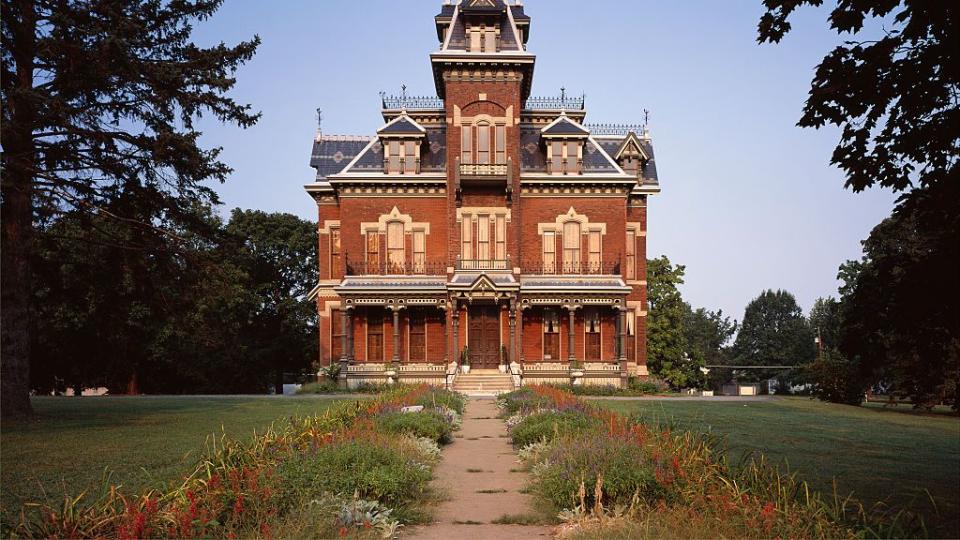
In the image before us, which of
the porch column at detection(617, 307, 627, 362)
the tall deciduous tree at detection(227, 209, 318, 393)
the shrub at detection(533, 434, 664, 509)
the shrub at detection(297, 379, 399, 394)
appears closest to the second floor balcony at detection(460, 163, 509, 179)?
the porch column at detection(617, 307, 627, 362)

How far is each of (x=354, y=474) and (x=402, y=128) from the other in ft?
117

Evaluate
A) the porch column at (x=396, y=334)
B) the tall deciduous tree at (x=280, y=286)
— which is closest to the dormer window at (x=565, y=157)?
the porch column at (x=396, y=334)

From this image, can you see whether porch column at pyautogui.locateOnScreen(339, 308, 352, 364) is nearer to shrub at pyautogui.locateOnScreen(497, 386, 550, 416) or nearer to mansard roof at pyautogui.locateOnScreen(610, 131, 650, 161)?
shrub at pyautogui.locateOnScreen(497, 386, 550, 416)

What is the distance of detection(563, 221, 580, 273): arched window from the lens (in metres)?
43.7

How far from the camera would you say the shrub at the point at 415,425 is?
1470 centimetres

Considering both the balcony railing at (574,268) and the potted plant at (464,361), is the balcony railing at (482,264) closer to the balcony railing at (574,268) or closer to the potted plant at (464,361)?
the balcony railing at (574,268)

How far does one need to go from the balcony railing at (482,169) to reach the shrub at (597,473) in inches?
1248

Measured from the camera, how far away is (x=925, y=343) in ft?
31.9

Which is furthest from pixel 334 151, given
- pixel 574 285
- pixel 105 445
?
pixel 105 445

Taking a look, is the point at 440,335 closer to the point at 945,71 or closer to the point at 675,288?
the point at 675,288

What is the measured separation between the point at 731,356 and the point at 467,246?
84.7 metres

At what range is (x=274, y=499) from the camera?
8.46 meters

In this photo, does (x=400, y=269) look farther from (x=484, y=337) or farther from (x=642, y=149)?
(x=642, y=149)

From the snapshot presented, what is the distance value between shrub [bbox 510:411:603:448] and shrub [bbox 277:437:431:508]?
12.1 feet
